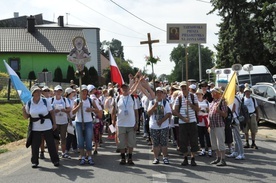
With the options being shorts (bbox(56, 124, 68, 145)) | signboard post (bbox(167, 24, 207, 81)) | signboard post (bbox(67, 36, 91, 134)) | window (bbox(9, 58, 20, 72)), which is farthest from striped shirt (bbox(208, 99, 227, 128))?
window (bbox(9, 58, 20, 72))

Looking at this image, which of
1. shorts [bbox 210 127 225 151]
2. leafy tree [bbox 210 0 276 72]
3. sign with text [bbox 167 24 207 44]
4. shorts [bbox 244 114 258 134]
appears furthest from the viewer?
leafy tree [bbox 210 0 276 72]

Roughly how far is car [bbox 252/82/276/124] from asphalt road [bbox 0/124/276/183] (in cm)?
625

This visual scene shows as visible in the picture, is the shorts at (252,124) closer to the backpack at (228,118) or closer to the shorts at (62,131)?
the backpack at (228,118)

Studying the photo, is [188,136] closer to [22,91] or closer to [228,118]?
[228,118]

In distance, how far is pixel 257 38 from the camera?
120 feet

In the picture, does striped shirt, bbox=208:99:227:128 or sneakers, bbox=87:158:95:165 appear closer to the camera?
striped shirt, bbox=208:99:227:128

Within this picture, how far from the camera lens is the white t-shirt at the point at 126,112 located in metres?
10.2

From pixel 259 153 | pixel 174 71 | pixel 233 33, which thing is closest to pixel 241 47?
pixel 233 33

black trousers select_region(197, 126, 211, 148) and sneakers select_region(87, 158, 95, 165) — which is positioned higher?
black trousers select_region(197, 126, 211, 148)

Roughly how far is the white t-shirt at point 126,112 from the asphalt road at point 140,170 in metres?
1.01

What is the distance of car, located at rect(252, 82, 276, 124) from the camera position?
705 inches

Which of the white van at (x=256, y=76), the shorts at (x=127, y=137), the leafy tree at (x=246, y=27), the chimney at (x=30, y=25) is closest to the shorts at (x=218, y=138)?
the shorts at (x=127, y=137)

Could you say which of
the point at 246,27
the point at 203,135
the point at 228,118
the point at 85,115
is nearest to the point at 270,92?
the point at 203,135

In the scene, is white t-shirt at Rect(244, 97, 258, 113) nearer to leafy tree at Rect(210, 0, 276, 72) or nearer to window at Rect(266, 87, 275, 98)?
window at Rect(266, 87, 275, 98)
